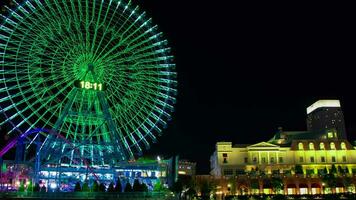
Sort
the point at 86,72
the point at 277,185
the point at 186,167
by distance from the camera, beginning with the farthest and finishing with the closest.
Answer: the point at 186,167 < the point at 277,185 < the point at 86,72

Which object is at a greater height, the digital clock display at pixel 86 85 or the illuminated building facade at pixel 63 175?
the digital clock display at pixel 86 85

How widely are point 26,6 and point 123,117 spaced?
63.5 ft

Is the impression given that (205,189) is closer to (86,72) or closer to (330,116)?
(86,72)

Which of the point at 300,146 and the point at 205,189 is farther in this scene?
the point at 300,146

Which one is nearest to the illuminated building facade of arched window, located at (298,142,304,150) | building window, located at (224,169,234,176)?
building window, located at (224,169,234,176)

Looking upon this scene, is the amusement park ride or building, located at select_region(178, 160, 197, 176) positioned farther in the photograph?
building, located at select_region(178, 160, 197, 176)

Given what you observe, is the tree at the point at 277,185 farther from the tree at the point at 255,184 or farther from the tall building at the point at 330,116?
the tall building at the point at 330,116

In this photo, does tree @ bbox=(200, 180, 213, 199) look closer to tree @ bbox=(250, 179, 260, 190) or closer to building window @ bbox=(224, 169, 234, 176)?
tree @ bbox=(250, 179, 260, 190)

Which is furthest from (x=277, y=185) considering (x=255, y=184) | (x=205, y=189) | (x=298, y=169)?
(x=205, y=189)

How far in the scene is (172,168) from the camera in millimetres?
84875

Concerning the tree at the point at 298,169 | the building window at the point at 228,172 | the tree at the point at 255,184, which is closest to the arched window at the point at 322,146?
the tree at the point at 298,169

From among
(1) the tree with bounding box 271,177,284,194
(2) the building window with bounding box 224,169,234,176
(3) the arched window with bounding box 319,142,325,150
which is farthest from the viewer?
(3) the arched window with bounding box 319,142,325,150

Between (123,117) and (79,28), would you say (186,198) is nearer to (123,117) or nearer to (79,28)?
(123,117)

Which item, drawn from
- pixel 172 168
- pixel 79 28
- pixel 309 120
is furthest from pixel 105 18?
pixel 309 120
